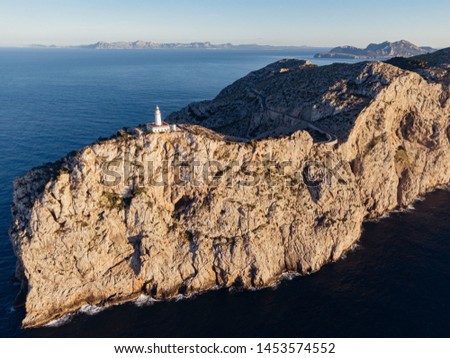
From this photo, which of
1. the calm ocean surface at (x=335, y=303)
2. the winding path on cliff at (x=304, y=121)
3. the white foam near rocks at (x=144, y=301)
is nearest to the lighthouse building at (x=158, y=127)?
the white foam near rocks at (x=144, y=301)

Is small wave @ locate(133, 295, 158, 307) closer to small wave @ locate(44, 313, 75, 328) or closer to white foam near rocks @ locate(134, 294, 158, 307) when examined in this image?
white foam near rocks @ locate(134, 294, 158, 307)

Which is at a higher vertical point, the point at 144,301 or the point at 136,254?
the point at 136,254

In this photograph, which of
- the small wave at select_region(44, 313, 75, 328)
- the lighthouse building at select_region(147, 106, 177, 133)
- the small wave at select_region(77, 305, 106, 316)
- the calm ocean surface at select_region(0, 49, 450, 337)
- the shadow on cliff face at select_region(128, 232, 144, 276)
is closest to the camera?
the calm ocean surface at select_region(0, 49, 450, 337)

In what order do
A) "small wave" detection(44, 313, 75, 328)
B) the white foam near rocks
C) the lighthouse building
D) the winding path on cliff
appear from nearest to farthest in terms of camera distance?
"small wave" detection(44, 313, 75, 328) → the white foam near rocks → the lighthouse building → the winding path on cliff

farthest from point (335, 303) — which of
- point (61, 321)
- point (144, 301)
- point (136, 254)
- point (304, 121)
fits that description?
point (304, 121)

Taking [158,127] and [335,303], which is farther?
[158,127]

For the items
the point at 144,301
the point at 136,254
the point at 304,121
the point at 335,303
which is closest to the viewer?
the point at 335,303

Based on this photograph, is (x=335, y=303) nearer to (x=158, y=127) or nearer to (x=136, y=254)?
(x=136, y=254)

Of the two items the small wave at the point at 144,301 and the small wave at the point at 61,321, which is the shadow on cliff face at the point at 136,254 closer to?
the small wave at the point at 144,301

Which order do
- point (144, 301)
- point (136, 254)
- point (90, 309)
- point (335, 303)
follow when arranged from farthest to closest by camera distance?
point (136, 254) → point (144, 301) → point (335, 303) → point (90, 309)

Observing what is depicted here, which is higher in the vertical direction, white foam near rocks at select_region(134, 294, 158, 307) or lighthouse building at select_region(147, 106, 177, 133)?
lighthouse building at select_region(147, 106, 177, 133)

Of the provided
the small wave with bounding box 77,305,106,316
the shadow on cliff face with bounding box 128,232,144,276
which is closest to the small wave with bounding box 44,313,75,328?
the small wave with bounding box 77,305,106,316

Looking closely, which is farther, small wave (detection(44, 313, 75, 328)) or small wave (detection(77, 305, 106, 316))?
small wave (detection(77, 305, 106, 316))

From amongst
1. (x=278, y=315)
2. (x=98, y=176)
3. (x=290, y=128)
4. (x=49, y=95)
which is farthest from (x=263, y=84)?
(x=49, y=95)
